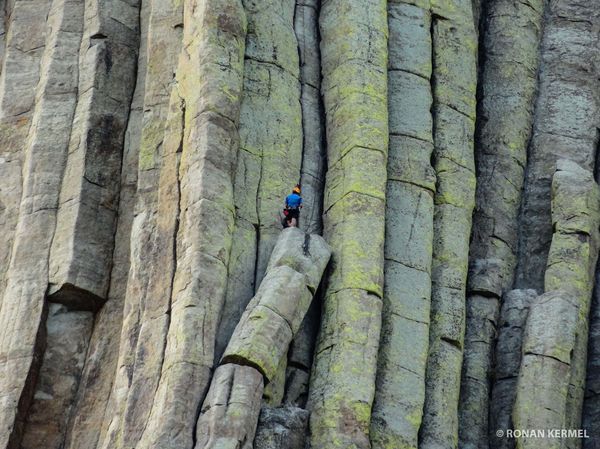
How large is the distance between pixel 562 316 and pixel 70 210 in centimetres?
1203

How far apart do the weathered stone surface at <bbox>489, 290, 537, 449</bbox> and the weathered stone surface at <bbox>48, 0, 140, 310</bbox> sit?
371 inches

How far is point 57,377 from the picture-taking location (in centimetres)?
4734

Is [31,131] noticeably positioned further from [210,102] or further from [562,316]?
[562,316]

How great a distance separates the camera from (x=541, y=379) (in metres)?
45.1

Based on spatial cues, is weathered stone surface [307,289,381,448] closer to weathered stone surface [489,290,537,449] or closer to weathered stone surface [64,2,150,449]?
weathered stone surface [489,290,537,449]

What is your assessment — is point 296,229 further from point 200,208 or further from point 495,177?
point 495,177

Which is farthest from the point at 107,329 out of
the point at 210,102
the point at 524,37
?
the point at 524,37

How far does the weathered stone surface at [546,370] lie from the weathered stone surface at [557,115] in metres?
2.69

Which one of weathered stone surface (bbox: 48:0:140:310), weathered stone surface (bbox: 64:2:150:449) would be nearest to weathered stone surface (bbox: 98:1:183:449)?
weathered stone surface (bbox: 64:2:150:449)

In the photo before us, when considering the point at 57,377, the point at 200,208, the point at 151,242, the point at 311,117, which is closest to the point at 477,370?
the point at 311,117

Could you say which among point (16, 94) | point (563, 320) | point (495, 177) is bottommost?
point (563, 320)

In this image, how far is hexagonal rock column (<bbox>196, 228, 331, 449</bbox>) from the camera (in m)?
42.0

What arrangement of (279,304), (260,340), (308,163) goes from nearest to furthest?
(260,340) < (279,304) < (308,163)

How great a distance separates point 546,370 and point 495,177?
7.13 metres
